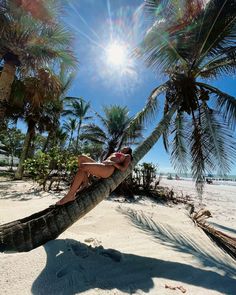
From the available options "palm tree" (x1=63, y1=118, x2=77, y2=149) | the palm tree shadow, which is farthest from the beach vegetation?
the palm tree shadow

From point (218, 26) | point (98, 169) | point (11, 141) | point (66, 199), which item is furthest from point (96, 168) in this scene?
point (11, 141)

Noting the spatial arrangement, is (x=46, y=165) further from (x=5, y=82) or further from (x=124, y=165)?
(x=124, y=165)

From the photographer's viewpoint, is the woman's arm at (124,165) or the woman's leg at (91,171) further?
the woman's arm at (124,165)

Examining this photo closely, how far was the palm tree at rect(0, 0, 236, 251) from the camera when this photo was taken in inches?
126

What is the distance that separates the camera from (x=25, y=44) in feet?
25.4

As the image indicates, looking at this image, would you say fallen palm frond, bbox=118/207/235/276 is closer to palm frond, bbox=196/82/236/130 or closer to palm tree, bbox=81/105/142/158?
palm frond, bbox=196/82/236/130

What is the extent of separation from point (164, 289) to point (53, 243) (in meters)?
1.59

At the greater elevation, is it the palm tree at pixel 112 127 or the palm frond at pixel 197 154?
the palm tree at pixel 112 127

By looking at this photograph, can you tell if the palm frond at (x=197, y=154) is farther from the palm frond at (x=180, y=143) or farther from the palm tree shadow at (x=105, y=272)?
the palm tree shadow at (x=105, y=272)

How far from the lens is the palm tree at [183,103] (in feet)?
10.5

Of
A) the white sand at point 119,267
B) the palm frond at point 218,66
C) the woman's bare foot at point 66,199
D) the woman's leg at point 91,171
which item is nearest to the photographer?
the white sand at point 119,267

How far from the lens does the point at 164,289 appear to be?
2455 millimetres

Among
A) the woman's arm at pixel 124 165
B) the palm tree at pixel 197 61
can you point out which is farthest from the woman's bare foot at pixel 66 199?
the palm tree at pixel 197 61

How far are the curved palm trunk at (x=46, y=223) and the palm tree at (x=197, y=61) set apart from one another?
3.67 metres
